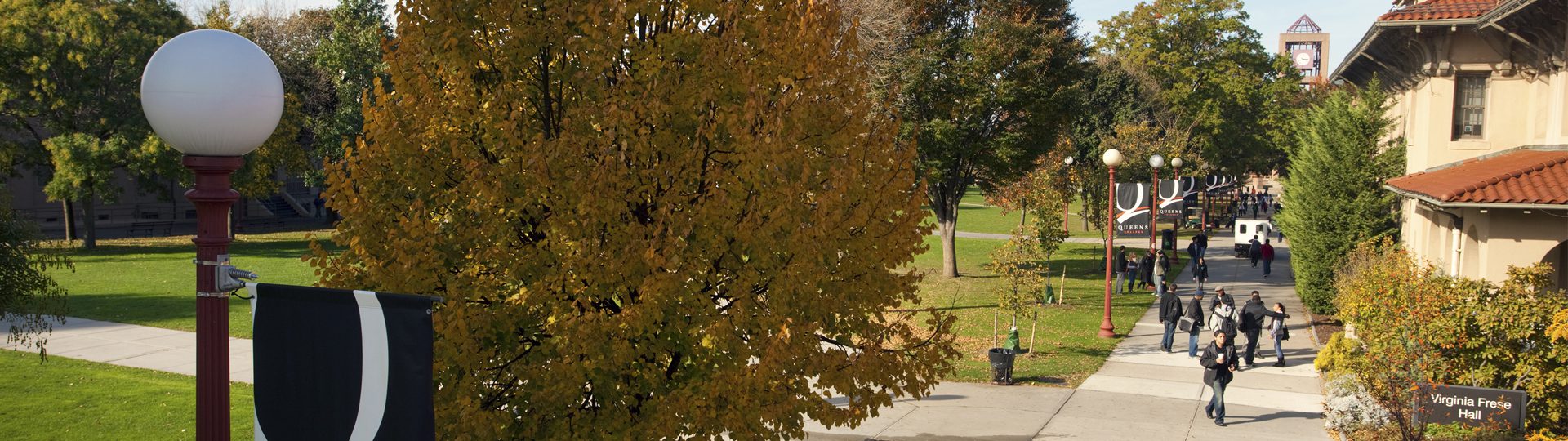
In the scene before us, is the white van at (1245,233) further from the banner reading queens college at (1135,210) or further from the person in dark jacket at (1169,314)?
the person in dark jacket at (1169,314)

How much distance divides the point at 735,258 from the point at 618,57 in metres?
1.51

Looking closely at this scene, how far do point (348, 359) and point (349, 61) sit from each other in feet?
143

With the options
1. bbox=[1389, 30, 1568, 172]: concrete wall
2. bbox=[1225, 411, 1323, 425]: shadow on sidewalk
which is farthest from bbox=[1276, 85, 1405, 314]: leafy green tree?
bbox=[1225, 411, 1323, 425]: shadow on sidewalk

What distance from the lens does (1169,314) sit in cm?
2075

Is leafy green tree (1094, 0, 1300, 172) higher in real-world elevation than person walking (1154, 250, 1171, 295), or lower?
higher

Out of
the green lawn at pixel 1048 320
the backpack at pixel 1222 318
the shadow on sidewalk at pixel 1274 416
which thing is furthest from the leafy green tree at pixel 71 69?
the shadow on sidewalk at pixel 1274 416

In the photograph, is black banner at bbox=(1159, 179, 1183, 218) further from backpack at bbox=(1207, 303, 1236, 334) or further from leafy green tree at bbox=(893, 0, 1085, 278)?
backpack at bbox=(1207, 303, 1236, 334)

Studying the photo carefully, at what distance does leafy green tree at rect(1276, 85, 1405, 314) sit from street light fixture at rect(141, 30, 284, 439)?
25288 millimetres

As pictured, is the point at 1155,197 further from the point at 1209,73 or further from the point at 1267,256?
the point at 1209,73

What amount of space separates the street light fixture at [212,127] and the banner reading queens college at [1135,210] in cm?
2389

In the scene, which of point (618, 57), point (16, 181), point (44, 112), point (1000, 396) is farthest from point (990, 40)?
point (16, 181)

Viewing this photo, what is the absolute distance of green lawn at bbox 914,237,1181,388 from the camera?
1906 centimetres

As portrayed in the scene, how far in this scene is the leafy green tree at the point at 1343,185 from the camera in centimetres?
2527

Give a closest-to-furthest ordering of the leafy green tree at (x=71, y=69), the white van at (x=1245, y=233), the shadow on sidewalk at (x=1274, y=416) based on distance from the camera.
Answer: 1. the shadow on sidewalk at (x=1274, y=416)
2. the leafy green tree at (x=71, y=69)
3. the white van at (x=1245, y=233)
